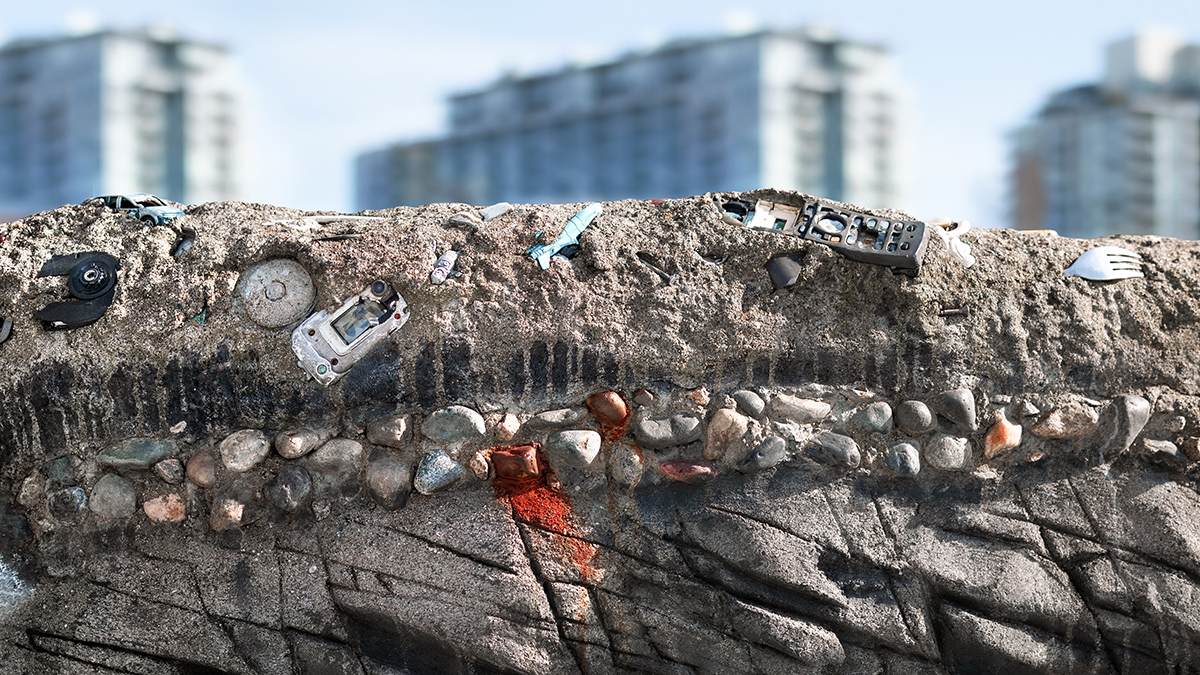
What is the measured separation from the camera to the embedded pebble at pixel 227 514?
2.82 meters

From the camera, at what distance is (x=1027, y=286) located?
3143 mm

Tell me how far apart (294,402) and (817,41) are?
3561cm

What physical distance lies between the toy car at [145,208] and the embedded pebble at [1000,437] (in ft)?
7.46

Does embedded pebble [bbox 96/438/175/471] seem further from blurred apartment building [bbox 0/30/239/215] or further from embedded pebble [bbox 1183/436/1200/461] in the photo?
blurred apartment building [bbox 0/30/239/215]

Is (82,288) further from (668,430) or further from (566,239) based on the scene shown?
(668,430)

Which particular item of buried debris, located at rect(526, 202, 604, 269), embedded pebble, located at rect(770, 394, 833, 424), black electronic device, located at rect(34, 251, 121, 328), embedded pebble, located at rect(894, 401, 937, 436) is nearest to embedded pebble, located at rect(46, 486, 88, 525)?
black electronic device, located at rect(34, 251, 121, 328)

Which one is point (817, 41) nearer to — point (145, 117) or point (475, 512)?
point (145, 117)

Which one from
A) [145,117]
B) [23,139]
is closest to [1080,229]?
[145,117]

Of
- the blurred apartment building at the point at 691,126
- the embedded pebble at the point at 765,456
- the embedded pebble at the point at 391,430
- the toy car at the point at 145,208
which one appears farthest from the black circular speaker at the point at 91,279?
the blurred apartment building at the point at 691,126

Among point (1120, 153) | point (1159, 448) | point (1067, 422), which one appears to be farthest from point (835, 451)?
point (1120, 153)

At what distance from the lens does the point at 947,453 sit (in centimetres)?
303

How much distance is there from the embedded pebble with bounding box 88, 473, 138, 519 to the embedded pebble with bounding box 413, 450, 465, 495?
0.72m

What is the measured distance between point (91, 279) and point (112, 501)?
0.57 metres

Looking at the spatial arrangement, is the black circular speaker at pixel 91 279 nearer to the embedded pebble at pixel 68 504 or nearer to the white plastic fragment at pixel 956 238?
the embedded pebble at pixel 68 504
